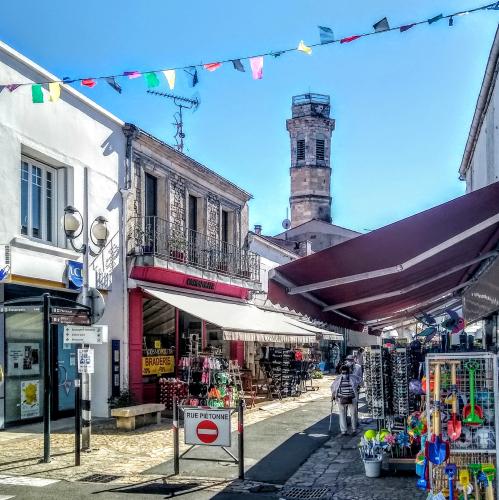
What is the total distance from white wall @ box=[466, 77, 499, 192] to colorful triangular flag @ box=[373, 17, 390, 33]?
412 centimetres

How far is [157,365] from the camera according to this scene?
1750cm

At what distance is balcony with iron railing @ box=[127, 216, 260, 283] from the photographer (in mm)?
16750

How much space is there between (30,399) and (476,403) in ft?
33.5

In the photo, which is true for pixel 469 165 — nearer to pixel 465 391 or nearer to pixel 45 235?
pixel 45 235

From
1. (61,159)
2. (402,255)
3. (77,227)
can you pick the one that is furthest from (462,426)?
(61,159)

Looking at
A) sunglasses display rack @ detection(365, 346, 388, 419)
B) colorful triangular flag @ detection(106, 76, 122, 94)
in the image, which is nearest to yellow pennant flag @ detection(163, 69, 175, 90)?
colorful triangular flag @ detection(106, 76, 122, 94)

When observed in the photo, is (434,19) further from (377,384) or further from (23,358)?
(23,358)

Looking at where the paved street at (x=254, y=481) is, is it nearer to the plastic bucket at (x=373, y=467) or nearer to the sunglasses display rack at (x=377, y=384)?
the plastic bucket at (x=373, y=467)

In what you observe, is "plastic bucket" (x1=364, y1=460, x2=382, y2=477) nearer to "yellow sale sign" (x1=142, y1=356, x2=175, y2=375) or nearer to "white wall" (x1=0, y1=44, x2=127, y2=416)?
"white wall" (x1=0, y1=44, x2=127, y2=416)

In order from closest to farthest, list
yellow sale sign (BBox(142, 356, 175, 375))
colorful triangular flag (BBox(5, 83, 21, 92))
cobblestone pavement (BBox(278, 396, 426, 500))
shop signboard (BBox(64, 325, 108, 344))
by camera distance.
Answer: cobblestone pavement (BBox(278, 396, 426, 500)), shop signboard (BBox(64, 325, 108, 344)), colorful triangular flag (BBox(5, 83, 21, 92)), yellow sale sign (BBox(142, 356, 175, 375))

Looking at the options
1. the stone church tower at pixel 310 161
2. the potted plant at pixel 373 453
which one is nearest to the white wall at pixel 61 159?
the potted plant at pixel 373 453

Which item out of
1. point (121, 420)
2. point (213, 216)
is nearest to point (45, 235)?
point (121, 420)

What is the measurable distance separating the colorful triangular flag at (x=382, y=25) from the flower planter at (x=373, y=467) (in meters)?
5.49

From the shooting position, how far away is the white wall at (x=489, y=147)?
11523 millimetres
